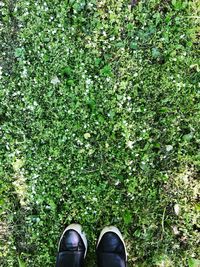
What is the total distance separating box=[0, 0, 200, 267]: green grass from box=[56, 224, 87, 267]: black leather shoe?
0.28 ft

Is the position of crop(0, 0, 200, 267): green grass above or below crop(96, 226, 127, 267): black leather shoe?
above

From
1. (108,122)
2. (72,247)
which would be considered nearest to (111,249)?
(72,247)

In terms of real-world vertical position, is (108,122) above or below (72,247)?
above

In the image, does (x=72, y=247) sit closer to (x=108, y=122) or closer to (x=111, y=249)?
(x=111, y=249)

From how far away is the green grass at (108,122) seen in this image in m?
4.44

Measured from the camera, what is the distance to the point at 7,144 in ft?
14.7

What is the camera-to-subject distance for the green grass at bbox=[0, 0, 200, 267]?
444cm

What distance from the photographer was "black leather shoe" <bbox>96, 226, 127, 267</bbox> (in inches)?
174

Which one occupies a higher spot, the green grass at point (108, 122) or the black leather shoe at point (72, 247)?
the green grass at point (108, 122)

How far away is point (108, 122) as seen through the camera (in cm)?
445

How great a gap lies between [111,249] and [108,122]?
129 centimetres

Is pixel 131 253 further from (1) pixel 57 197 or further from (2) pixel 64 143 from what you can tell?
(2) pixel 64 143

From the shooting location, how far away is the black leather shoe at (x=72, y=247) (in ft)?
14.5

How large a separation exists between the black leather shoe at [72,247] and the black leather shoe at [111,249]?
172mm
